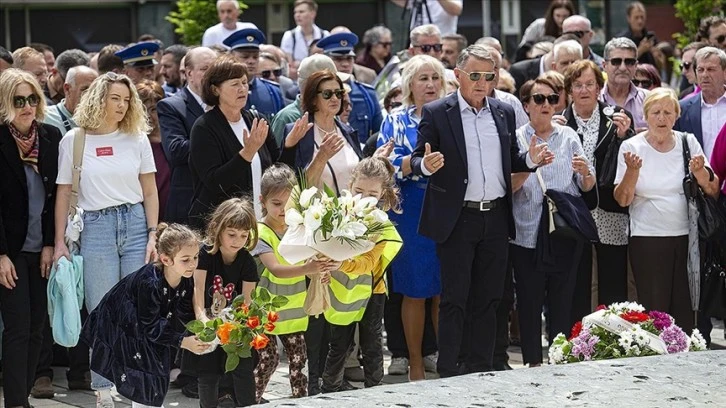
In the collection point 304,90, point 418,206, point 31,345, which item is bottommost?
point 31,345

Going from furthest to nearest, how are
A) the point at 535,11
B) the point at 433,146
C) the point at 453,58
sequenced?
the point at 535,11
the point at 453,58
the point at 433,146

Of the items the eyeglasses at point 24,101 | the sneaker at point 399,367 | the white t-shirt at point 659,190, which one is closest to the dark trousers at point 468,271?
the sneaker at point 399,367

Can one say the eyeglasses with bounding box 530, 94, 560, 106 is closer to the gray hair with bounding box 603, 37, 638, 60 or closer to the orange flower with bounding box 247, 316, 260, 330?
the gray hair with bounding box 603, 37, 638, 60

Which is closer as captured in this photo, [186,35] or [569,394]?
[569,394]

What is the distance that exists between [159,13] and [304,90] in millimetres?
15121

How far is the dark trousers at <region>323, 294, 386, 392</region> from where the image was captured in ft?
27.5

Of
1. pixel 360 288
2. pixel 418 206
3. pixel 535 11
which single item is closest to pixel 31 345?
pixel 360 288

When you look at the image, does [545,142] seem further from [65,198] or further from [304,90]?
[65,198]

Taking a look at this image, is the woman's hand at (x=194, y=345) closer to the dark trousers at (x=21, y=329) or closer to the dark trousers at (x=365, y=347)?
the dark trousers at (x=365, y=347)

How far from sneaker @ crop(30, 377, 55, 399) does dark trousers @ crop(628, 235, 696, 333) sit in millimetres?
4146

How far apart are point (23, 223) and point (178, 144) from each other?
46.3 inches

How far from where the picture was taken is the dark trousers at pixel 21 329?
8273 mm

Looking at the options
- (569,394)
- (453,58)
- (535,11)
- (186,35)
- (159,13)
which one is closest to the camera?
(569,394)

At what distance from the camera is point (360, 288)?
841 centimetres
